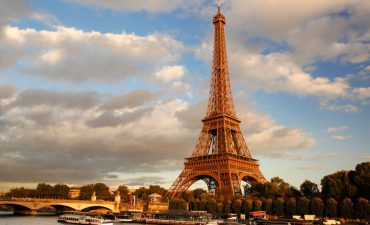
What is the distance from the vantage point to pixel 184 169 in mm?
107688

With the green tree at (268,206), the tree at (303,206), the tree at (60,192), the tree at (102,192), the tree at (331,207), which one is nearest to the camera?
the tree at (331,207)

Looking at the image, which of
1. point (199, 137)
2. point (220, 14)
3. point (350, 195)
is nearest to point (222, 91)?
point (199, 137)

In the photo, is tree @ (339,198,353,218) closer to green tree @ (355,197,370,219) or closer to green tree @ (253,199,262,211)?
green tree @ (355,197,370,219)

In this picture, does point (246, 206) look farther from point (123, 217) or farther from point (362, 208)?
point (123, 217)

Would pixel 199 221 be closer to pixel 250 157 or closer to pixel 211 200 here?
pixel 211 200

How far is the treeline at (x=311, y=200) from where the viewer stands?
238ft

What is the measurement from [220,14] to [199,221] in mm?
65601

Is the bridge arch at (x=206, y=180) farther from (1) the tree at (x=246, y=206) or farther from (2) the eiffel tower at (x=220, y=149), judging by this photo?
(1) the tree at (x=246, y=206)

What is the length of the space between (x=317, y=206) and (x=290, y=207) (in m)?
6.09

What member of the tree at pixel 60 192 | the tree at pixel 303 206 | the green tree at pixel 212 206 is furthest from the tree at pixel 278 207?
the tree at pixel 60 192

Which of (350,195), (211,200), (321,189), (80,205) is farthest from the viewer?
(80,205)

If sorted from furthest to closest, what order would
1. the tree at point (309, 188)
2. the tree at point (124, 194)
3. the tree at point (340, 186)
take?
1. the tree at point (124, 194)
2. the tree at point (309, 188)
3. the tree at point (340, 186)

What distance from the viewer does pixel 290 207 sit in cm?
7981

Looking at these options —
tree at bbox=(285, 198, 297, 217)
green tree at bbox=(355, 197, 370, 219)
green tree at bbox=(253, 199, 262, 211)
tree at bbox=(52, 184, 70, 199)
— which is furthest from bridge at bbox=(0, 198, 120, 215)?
green tree at bbox=(355, 197, 370, 219)
